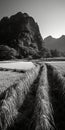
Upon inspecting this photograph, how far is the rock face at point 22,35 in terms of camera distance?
293 ft

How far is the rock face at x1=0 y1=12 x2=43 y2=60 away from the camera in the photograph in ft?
293

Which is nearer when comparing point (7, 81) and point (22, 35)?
point (7, 81)

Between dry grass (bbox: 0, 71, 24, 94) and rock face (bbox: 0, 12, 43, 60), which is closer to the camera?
dry grass (bbox: 0, 71, 24, 94)

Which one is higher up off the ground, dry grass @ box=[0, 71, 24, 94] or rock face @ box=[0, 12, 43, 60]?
rock face @ box=[0, 12, 43, 60]

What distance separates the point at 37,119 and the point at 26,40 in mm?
98958

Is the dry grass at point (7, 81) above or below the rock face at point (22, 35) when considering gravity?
below

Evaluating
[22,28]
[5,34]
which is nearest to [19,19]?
[22,28]

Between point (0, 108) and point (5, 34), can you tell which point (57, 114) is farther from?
point (5, 34)

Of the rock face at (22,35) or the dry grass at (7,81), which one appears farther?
the rock face at (22,35)

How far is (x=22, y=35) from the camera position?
102 metres

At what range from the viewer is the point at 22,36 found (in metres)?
101

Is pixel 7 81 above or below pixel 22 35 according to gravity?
below

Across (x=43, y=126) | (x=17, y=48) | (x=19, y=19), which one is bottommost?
(x=43, y=126)

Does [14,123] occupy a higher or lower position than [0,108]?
lower
